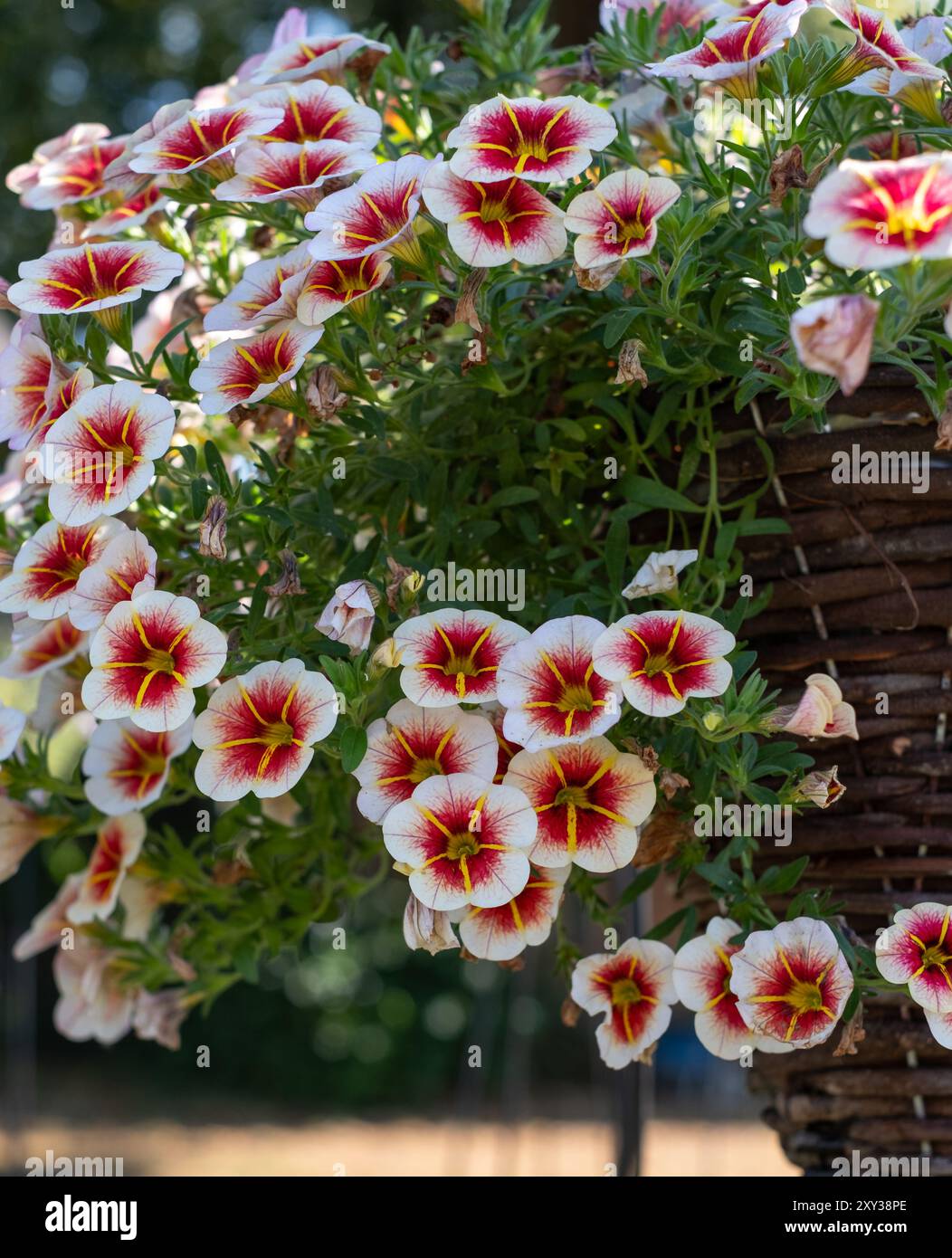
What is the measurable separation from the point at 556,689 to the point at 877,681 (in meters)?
0.19

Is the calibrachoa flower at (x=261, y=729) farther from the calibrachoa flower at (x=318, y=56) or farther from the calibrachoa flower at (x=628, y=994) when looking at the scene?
the calibrachoa flower at (x=318, y=56)

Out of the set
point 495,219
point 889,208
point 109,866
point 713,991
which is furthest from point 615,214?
point 109,866

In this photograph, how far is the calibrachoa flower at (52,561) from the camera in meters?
0.69

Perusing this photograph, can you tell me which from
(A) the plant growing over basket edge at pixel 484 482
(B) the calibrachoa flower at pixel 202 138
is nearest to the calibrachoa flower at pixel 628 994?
(A) the plant growing over basket edge at pixel 484 482

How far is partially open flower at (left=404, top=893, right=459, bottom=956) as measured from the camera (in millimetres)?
609

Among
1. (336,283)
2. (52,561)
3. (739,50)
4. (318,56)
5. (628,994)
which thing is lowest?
(628,994)

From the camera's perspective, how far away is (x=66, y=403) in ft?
2.25

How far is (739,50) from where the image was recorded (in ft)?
2.11

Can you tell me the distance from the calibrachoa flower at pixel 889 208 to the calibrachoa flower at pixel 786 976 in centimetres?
30

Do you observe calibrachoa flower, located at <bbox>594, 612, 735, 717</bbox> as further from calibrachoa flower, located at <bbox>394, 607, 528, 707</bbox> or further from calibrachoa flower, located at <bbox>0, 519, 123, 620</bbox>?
calibrachoa flower, located at <bbox>0, 519, 123, 620</bbox>

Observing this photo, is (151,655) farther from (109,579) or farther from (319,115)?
(319,115)
